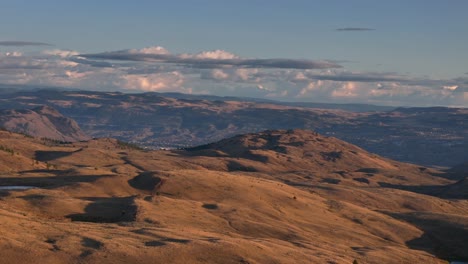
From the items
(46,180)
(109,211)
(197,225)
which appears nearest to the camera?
(197,225)

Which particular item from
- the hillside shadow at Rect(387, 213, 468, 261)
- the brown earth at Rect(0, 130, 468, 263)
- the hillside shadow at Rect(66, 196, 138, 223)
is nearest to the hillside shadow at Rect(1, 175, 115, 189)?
the brown earth at Rect(0, 130, 468, 263)

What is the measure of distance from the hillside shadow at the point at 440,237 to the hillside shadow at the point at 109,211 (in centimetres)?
6097

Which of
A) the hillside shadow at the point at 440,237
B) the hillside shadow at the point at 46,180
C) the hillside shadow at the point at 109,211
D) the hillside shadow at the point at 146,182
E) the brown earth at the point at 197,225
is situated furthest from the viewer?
the hillside shadow at the point at 146,182

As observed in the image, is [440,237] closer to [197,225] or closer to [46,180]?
[197,225]

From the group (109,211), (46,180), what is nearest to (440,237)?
(109,211)

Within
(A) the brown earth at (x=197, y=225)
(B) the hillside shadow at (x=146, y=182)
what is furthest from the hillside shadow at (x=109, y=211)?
(B) the hillside shadow at (x=146, y=182)

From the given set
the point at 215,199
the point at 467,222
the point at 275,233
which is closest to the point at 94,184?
the point at 215,199

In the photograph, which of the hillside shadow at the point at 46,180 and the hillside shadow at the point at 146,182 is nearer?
the hillside shadow at the point at 46,180

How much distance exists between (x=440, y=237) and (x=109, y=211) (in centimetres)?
7924

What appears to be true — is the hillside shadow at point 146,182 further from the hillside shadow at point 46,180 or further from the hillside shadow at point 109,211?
the hillside shadow at point 109,211

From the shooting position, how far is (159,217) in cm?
11194

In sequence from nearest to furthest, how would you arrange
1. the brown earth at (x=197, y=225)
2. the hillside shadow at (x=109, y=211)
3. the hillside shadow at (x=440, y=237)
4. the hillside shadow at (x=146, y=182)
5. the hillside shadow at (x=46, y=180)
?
the brown earth at (x=197, y=225) < the hillside shadow at (x=109, y=211) < the hillside shadow at (x=440, y=237) < the hillside shadow at (x=46, y=180) < the hillside shadow at (x=146, y=182)

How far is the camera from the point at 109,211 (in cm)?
11775

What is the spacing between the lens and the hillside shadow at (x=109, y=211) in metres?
110
